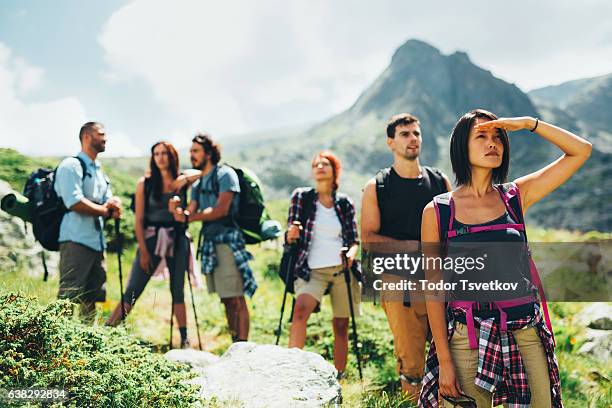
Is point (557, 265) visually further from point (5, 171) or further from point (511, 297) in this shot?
point (5, 171)

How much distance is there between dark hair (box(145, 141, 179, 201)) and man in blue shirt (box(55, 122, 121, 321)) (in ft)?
1.69

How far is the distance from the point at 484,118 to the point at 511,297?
100 centimetres

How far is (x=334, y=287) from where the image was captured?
5074mm

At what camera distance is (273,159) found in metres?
66.2

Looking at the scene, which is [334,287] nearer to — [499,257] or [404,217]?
[404,217]

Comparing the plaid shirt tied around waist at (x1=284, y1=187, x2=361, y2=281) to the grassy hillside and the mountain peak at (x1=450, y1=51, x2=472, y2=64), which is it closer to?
the grassy hillside

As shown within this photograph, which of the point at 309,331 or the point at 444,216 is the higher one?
the point at 444,216

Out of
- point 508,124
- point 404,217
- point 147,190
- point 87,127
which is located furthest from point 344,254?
point 87,127

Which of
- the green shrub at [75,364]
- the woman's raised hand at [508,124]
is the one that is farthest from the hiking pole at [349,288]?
the woman's raised hand at [508,124]

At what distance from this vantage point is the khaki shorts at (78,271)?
5191 millimetres

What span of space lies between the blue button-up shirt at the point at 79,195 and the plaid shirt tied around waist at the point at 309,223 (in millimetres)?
2160

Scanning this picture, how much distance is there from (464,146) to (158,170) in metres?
4.03

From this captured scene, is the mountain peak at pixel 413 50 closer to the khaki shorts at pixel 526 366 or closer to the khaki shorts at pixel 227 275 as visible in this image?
the khaki shorts at pixel 227 275

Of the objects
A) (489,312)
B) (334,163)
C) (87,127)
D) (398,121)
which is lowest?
(489,312)
